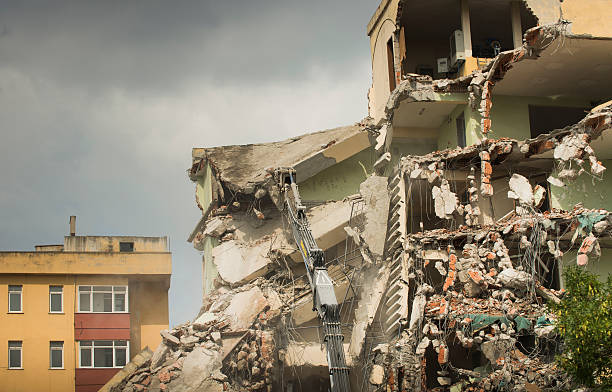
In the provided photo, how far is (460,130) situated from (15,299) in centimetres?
2133

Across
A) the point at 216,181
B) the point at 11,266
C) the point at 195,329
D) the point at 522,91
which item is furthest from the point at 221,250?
the point at 522,91

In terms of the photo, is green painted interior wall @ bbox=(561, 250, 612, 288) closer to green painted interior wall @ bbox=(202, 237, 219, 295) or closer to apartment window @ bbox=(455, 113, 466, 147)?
apartment window @ bbox=(455, 113, 466, 147)

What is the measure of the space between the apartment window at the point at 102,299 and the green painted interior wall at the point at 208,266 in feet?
15.1

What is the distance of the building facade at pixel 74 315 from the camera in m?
37.2

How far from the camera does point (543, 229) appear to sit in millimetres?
25625

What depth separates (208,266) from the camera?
117ft

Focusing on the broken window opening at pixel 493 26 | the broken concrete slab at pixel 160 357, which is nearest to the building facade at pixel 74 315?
the broken concrete slab at pixel 160 357

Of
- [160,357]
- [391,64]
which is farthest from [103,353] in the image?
[391,64]

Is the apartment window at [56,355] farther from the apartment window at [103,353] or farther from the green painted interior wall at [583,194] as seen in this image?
the green painted interior wall at [583,194]

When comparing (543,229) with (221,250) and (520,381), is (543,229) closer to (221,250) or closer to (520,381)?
(520,381)

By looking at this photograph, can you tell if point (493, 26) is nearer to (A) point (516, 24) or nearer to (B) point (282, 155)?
(A) point (516, 24)

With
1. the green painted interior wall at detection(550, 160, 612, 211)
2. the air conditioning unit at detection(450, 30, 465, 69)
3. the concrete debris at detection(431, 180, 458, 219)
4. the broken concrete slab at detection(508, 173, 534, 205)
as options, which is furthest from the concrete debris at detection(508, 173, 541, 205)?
the air conditioning unit at detection(450, 30, 465, 69)

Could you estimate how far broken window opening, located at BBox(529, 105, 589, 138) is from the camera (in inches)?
1236

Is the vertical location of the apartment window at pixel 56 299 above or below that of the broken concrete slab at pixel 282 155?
below
